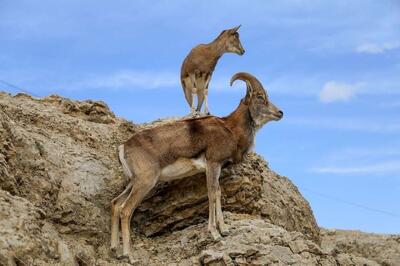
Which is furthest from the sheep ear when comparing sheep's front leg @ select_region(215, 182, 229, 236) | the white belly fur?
sheep's front leg @ select_region(215, 182, 229, 236)

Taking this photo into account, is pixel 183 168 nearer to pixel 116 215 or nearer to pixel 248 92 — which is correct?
pixel 116 215

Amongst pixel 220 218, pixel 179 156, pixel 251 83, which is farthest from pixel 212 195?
pixel 251 83

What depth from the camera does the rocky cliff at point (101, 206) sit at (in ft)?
49.7

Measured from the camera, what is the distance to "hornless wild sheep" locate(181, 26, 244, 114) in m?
22.0

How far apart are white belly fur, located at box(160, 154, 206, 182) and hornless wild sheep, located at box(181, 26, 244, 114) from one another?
4944mm

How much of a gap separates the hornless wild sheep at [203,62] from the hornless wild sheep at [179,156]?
4082 mm

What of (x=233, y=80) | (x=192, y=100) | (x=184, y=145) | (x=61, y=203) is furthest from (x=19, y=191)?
(x=192, y=100)

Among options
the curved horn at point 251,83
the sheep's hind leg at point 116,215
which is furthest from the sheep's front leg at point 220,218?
the curved horn at point 251,83

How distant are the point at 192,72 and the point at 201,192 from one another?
581cm

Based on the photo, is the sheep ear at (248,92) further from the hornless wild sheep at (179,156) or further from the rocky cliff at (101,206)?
the rocky cliff at (101,206)

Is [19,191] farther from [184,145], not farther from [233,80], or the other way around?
[233,80]

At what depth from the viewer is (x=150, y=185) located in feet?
51.6

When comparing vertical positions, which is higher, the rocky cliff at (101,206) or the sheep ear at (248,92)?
the sheep ear at (248,92)

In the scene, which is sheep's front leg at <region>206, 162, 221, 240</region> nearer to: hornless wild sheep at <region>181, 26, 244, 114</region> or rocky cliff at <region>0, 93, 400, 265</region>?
rocky cliff at <region>0, 93, 400, 265</region>
